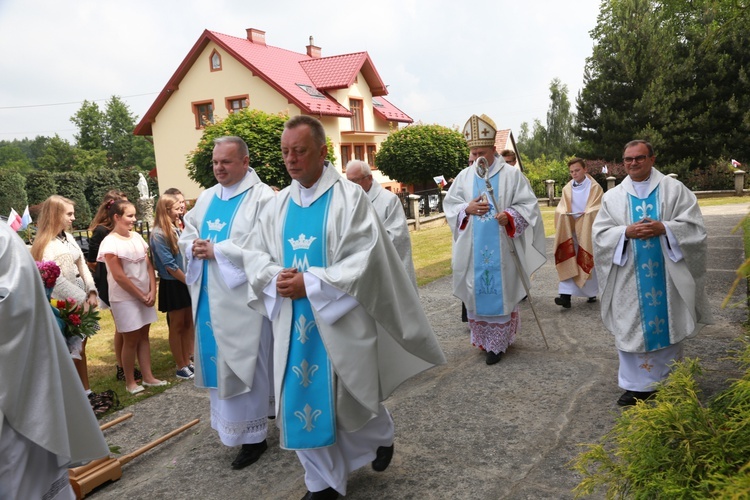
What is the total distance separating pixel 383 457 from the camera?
3.61 m

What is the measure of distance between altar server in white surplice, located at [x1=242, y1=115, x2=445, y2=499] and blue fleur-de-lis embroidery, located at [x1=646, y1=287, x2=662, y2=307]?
74.1 inches

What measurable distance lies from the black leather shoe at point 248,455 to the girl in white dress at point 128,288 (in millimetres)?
2003

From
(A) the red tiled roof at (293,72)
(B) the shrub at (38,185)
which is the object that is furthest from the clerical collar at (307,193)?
(B) the shrub at (38,185)

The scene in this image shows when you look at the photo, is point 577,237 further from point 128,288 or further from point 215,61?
point 215,61

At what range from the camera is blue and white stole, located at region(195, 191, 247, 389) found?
4199 millimetres

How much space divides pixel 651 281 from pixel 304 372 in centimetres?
278

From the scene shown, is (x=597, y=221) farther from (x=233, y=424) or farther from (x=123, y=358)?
(x=123, y=358)

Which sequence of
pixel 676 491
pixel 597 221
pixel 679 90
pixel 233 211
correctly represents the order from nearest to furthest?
pixel 676 491 < pixel 233 211 < pixel 597 221 < pixel 679 90

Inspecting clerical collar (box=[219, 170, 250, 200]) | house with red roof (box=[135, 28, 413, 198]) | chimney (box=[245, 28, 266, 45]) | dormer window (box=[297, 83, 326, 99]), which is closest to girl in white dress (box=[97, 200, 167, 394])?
clerical collar (box=[219, 170, 250, 200])

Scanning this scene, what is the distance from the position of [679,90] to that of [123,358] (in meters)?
30.3

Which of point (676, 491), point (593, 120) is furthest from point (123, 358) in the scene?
point (593, 120)

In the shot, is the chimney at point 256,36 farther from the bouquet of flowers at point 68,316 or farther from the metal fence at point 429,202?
the bouquet of flowers at point 68,316

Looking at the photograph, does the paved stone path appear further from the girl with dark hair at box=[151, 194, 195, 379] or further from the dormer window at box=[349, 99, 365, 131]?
the dormer window at box=[349, 99, 365, 131]

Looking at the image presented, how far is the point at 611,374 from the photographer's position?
16.6 feet
